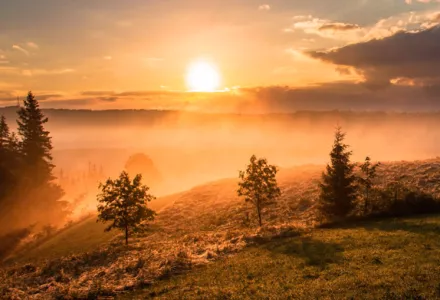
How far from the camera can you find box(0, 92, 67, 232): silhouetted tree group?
79062mm

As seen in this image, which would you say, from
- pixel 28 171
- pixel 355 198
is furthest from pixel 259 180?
pixel 28 171

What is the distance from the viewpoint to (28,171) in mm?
83125

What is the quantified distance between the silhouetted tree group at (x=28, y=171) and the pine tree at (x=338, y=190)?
65204 mm

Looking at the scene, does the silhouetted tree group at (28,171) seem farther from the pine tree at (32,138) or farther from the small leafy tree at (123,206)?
the small leafy tree at (123,206)

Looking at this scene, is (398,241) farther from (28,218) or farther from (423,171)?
(28,218)

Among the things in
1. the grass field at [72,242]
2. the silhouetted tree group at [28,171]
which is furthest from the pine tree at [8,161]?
the grass field at [72,242]

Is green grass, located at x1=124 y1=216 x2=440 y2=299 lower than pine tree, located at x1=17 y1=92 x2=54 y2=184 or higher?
lower

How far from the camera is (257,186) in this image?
54.4 metres

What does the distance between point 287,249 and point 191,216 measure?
40204 mm

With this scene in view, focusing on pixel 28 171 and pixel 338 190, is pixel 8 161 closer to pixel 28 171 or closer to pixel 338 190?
pixel 28 171

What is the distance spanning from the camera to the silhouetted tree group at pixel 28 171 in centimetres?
7906

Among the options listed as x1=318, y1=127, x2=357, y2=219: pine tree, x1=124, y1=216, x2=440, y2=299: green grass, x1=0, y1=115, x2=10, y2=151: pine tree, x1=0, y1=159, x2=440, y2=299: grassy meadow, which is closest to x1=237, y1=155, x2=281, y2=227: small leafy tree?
x1=318, y1=127, x2=357, y2=219: pine tree

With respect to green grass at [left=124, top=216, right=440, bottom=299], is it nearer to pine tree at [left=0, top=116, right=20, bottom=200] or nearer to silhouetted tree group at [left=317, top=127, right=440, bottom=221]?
silhouetted tree group at [left=317, top=127, right=440, bottom=221]

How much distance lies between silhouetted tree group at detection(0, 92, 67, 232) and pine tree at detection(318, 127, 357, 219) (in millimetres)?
65204
